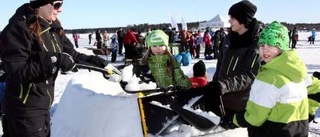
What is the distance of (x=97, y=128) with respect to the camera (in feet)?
14.5

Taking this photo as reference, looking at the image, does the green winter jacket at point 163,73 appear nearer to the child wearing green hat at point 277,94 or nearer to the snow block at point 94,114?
the snow block at point 94,114

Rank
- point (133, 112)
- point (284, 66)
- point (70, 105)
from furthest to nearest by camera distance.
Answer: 1. point (70, 105)
2. point (133, 112)
3. point (284, 66)

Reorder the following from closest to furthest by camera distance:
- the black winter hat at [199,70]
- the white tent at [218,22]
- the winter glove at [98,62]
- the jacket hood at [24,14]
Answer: the jacket hood at [24,14] → the winter glove at [98,62] → the black winter hat at [199,70] → the white tent at [218,22]

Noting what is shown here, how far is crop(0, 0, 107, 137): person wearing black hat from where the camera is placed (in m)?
2.48

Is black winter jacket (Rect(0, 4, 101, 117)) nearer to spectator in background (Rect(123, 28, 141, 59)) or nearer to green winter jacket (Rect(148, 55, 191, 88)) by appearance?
green winter jacket (Rect(148, 55, 191, 88))

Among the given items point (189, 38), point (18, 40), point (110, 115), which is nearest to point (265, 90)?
point (18, 40)

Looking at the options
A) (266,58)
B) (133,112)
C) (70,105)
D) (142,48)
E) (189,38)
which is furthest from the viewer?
(189,38)

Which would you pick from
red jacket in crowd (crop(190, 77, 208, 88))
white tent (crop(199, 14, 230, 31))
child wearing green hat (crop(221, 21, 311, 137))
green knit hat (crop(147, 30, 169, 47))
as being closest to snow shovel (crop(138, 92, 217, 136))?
child wearing green hat (crop(221, 21, 311, 137))

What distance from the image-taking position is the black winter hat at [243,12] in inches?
147

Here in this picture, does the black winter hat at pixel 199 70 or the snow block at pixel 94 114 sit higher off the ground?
the black winter hat at pixel 199 70

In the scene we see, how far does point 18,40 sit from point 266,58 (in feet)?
5.73

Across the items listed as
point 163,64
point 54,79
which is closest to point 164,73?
point 163,64

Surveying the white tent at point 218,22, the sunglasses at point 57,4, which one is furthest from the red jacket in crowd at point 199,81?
the white tent at point 218,22

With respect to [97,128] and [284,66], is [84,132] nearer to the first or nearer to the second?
[97,128]
